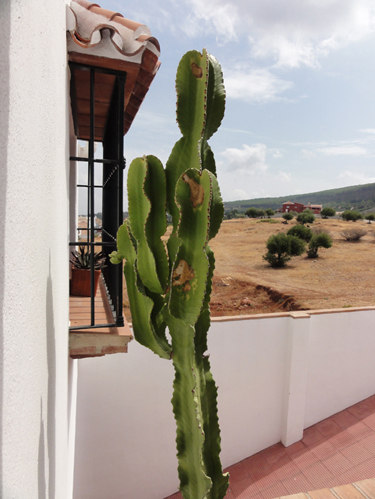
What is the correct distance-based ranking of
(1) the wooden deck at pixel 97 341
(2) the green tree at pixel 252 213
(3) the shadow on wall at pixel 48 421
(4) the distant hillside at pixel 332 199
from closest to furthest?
(3) the shadow on wall at pixel 48 421, (1) the wooden deck at pixel 97 341, (2) the green tree at pixel 252 213, (4) the distant hillside at pixel 332 199

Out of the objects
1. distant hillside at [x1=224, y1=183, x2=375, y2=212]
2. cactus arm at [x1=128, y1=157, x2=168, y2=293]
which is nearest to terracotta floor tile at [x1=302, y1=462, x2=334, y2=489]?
cactus arm at [x1=128, y1=157, x2=168, y2=293]

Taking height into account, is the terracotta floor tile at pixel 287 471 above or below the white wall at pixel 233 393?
below

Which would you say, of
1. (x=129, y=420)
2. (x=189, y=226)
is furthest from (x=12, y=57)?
(x=129, y=420)

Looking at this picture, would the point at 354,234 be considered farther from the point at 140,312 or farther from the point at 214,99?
the point at 140,312

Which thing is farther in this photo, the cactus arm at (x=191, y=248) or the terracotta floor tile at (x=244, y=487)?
the terracotta floor tile at (x=244, y=487)

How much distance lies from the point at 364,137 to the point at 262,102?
68.1 ft

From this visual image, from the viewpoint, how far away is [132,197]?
1.37 metres

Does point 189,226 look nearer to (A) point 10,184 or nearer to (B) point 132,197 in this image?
(B) point 132,197

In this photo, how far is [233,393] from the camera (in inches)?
161

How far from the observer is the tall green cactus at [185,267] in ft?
3.96

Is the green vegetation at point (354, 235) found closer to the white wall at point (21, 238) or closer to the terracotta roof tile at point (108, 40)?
the terracotta roof tile at point (108, 40)

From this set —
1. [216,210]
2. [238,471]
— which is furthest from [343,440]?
[216,210]

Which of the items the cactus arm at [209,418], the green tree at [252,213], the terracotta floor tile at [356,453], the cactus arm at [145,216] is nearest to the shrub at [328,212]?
the green tree at [252,213]

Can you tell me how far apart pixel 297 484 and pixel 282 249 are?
1225 cm
